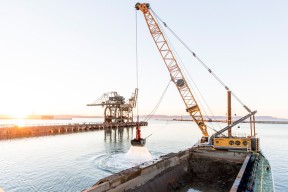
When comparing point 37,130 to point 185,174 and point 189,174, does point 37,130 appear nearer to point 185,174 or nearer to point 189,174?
point 189,174

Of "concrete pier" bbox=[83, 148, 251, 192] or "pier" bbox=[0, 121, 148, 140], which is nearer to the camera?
"concrete pier" bbox=[83, 148, 251, 192]

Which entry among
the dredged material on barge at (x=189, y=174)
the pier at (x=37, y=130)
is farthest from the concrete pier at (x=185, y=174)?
the pier at (x=37, y=130)

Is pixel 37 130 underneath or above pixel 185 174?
underneath

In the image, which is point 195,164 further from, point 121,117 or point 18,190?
point 121,117

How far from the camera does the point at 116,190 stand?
1116cm

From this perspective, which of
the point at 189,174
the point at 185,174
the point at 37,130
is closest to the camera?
the point at 185,174

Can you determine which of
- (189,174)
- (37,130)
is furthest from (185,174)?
(37,130)

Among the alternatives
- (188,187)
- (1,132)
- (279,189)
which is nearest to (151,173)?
(188,187)

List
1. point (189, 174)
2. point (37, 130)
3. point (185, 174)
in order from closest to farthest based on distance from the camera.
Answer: point (185, 174) → point (189, 174) → point (37, 130)

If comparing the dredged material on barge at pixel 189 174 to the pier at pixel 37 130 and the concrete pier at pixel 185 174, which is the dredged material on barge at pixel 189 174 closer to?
the concrete pier at pixel 185 174

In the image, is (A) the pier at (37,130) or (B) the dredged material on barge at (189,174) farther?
(A) the pier at (37,130)

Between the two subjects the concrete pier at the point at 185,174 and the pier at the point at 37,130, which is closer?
the concrete pier at the point at 185,174

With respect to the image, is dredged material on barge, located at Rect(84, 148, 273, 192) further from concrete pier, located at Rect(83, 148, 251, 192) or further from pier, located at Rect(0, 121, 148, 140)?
pier, located at Rect(0, 121, 148, 140)

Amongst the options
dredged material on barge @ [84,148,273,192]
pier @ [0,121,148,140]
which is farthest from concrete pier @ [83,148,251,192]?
pier @ [0,121,148,140]
